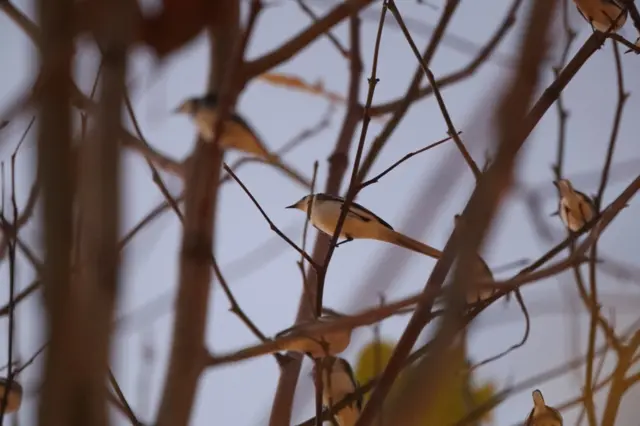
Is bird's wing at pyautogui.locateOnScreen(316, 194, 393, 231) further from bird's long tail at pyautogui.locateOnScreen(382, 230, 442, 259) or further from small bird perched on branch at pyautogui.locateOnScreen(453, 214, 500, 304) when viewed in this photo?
small bird perched on branch at pyautogui.locateOnScreen(453, 214, 500, 304)

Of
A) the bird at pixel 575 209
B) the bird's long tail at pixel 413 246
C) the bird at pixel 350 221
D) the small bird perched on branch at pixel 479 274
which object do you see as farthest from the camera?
the bird at pixel 575 209

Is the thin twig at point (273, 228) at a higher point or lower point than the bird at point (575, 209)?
lower

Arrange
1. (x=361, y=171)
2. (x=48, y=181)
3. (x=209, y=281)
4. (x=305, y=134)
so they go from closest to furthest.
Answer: (x=48, y=181) < (x=209, y=281) < (x=361, y=171) < (x=305, y=134)

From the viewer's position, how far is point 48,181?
1.00 feet

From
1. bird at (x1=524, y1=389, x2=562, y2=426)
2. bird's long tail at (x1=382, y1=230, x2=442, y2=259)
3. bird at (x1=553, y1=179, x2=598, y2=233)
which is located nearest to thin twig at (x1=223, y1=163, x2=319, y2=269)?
bird's long tail at (x1=382, y1=230, x2=442, y2=259)

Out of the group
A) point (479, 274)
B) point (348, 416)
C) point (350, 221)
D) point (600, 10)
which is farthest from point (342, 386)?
point (600, 10)

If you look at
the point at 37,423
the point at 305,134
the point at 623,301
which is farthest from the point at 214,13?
the point at 305,134

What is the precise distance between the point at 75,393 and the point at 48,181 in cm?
8

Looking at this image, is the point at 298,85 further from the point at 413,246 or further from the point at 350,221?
the point at 413,246

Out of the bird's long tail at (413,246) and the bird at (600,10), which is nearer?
the bird's long tail at (413,246)

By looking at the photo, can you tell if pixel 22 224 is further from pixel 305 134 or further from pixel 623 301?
pixel 623 301

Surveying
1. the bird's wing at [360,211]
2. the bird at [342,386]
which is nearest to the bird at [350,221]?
the bird's wing at [360,211]

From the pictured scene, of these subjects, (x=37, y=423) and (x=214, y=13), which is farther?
(x=214, y=13)

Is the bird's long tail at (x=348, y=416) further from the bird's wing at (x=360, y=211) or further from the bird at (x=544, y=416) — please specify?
the bird's wing at (x=360, y=211)
